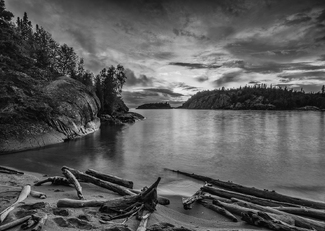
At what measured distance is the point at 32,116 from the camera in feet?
59.7

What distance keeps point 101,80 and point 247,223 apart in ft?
180

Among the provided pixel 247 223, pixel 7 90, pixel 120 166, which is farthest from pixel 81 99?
pixel 247 223

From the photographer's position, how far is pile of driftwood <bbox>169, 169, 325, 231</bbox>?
469 cm

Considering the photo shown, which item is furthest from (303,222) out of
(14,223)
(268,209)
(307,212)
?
(14,223)

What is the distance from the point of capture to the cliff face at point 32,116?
15305 millimetres

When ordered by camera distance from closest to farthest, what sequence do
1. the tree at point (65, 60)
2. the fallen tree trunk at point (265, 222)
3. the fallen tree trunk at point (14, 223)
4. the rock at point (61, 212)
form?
the fallen tree trunk at point (14, 223)
the fallen tree trunk at point (265, 222)
the rock at point (61, 212)
the tree at point (65, 60)

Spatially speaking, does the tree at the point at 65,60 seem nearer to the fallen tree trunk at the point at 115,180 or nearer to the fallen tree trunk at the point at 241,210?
the fallen tree trunk at the point at 115,180

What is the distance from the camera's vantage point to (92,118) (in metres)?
31.1

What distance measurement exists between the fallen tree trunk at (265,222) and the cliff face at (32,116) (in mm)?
17341

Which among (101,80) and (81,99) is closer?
(81,99)

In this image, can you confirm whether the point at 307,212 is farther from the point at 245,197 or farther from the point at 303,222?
the point at 245,197

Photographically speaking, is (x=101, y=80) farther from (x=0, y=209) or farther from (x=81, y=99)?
(x=0, y=209)

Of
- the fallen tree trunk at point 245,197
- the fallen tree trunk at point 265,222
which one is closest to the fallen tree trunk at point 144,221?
the fallen tree trunk at point 265,222

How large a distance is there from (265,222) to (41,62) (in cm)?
4068
